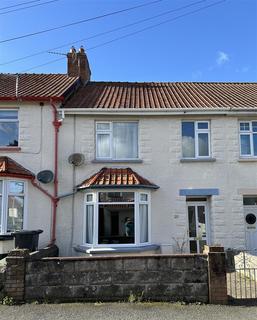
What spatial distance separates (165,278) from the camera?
7.55 metres

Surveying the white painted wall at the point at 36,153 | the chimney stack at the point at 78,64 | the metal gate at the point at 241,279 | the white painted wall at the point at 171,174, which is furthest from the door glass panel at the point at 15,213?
the chimney stack at the point at 78,64

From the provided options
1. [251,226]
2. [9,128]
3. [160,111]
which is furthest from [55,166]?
[251,226]

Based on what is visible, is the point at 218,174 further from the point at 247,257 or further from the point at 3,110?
the point at 3,110

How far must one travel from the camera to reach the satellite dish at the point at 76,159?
43.2 ft

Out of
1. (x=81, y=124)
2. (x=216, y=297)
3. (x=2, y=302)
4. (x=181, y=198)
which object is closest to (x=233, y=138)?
(x=181, y=198)

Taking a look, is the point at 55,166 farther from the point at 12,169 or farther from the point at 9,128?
the point at 9,128

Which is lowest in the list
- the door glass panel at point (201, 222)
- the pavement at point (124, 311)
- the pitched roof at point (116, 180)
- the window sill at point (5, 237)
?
the pavement at point (124, 311)

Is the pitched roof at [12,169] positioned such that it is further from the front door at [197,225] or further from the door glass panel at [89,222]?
the front door at [197,225]

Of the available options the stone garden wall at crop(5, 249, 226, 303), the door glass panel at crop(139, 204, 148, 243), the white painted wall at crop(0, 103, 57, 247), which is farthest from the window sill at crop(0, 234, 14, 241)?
the stone garden wall at crop(5, 249, 226, 303)

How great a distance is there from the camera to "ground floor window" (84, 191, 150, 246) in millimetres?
12477

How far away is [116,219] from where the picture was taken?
12.6m

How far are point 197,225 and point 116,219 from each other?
302cm

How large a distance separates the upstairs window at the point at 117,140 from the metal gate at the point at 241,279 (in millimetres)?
4748

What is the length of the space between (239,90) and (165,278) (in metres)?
11.6
